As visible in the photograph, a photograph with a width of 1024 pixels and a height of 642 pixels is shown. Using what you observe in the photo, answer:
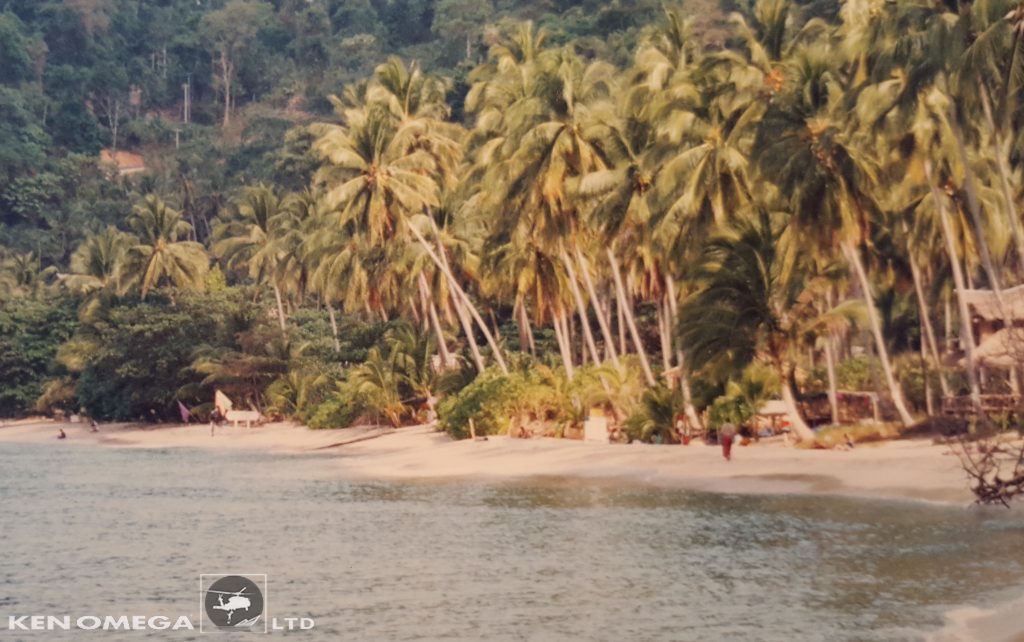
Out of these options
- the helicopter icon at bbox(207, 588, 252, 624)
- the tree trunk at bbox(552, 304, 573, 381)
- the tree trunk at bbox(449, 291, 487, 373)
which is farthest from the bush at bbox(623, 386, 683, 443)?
the helicopter icon at bbox(207, 588, 252, 624)

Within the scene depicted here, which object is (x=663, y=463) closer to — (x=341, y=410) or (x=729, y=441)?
(x=729, y=441)

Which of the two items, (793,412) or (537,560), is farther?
(793,412)

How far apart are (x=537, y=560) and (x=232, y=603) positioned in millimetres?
5312

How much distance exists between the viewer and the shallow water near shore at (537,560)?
17984 millimetres

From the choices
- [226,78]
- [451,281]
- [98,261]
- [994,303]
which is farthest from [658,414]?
[226,78]

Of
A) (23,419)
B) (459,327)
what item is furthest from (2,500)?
(23,419)

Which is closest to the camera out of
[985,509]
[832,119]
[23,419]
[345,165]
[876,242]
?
[985,509]

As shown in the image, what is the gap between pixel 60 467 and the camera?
52.7 m

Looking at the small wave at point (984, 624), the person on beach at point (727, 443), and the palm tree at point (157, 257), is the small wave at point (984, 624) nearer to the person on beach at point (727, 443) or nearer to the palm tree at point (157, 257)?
the person on beach at point (727, 443)

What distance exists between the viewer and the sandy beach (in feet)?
97.7

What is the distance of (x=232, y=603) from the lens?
20734mm

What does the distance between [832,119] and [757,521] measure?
1439 cm

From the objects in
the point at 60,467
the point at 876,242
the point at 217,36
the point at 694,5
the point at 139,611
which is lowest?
the point at 139,611

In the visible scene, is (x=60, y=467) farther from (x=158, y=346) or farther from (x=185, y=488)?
(x=158, y=346)
